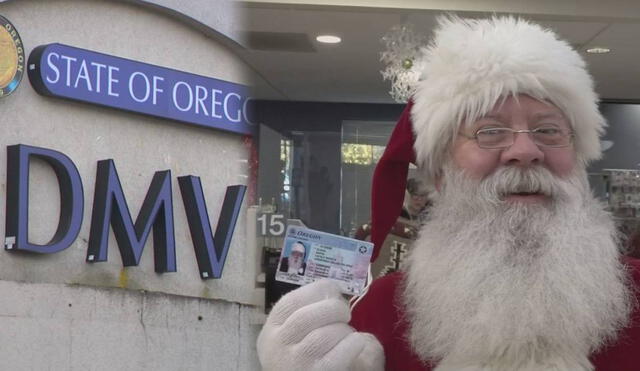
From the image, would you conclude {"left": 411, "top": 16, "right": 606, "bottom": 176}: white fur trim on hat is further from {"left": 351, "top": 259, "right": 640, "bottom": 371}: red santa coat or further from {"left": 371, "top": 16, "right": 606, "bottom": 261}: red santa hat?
{"left": 351, "top": 259, "right": 640, "bottom": 371}: red santa coat

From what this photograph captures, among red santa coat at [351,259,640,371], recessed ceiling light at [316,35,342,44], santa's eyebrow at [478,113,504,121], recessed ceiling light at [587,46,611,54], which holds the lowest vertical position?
red santa coat at [351,259,640,371]

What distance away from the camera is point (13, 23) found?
7.90 feet

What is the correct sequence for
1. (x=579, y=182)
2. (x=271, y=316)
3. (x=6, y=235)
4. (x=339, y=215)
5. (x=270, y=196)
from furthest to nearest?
(x=339, y=215) < (x=270, y=196) < (x=6, y=235) < (x=579, y=182) < (x=271, y=316)

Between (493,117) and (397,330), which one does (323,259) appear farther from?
(493,117)

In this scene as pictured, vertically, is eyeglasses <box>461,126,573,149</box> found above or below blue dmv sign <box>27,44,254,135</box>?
below

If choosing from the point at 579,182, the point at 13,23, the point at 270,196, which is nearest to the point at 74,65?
the point at 13,23

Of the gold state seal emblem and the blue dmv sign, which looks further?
the blue dmv sign

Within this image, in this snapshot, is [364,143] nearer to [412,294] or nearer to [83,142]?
[83,142]

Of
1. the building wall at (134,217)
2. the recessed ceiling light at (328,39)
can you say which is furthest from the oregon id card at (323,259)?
the recessed ceiling light at (328,39)

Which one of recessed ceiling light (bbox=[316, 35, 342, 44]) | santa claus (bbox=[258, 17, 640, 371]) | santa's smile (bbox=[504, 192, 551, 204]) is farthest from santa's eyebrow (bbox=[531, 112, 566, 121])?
recessed ceiling light (bbox=[316, 35, 342, 44])

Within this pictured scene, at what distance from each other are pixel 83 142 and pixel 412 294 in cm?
148

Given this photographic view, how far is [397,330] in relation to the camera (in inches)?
58.5

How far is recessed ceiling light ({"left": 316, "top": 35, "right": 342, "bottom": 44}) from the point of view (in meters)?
4.88

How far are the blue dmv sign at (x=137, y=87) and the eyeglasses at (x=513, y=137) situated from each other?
1588 millimetres
